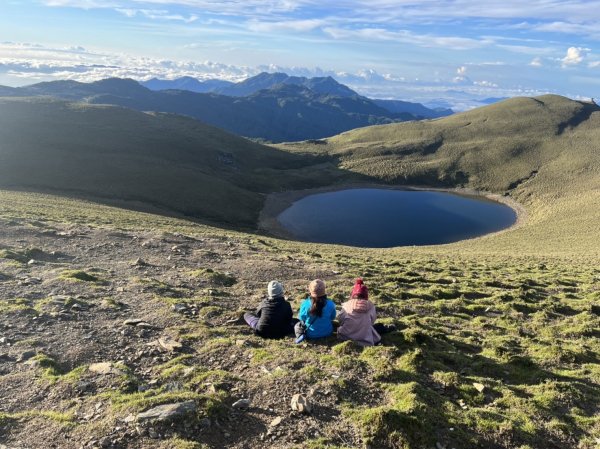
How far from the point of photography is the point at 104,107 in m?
165

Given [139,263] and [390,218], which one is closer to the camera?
[139,263]

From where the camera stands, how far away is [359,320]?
13062 millimetres

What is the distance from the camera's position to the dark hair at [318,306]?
12883mm

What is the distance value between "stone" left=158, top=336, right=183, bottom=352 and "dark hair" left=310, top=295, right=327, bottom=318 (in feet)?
14.2

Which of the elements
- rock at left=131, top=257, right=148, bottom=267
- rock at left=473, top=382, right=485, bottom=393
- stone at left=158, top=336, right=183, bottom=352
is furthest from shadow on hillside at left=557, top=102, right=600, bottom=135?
stone at left=158, top=336, right=183, bottom=352

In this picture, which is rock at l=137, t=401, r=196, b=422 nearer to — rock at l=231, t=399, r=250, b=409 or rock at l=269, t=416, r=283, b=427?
rock at l=231, t=399, r=250, b=409

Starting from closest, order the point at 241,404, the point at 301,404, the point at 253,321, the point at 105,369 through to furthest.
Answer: the point at 301,404, the point at 241,404, the point at 105,369, the point at 253,321

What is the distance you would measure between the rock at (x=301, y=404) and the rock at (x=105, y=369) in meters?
4.90

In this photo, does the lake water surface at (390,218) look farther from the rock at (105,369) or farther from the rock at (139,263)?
the rock at (105,369)

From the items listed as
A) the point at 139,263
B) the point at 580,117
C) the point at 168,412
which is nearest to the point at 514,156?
the point at 580,117

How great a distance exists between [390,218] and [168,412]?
96699 mm

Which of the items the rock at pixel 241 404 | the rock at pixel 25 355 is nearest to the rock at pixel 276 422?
the rock at pixel 241 404

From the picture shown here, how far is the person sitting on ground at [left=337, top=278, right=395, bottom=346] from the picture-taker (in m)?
12.9

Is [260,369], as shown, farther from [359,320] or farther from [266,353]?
[359,320]
